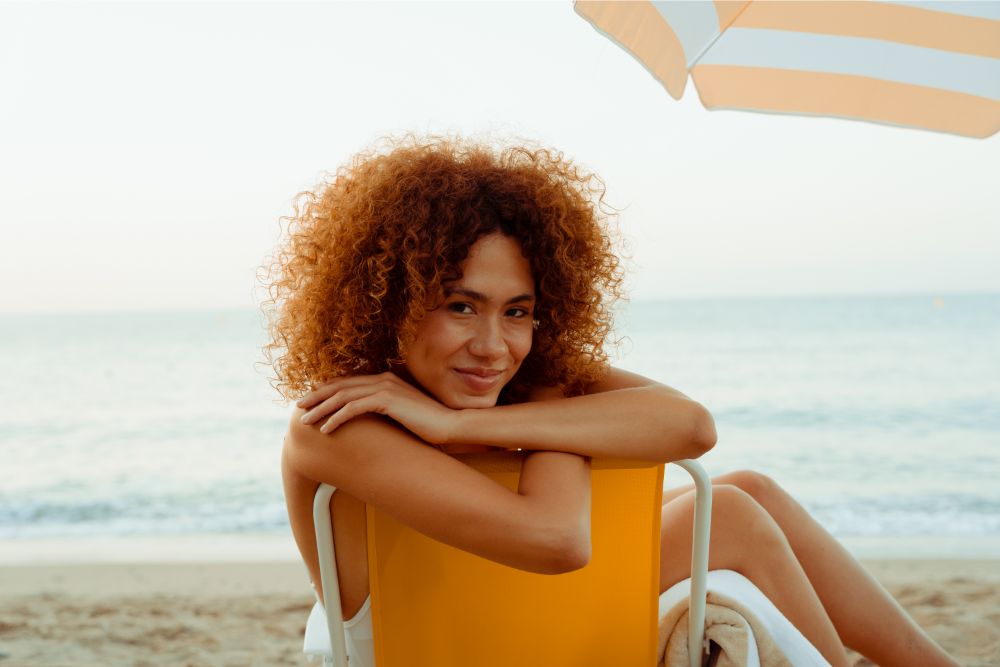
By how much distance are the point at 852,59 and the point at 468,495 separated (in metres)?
2.33

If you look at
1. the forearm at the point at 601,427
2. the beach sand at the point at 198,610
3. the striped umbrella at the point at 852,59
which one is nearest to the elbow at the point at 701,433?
the forearm at the point at 601,427

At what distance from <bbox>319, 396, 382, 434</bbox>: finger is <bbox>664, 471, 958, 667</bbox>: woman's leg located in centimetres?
124

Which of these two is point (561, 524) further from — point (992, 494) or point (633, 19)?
point (992, 494)

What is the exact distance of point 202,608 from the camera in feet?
17.8

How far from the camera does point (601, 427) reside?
174 centimetres

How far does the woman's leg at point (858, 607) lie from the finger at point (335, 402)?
125 cm

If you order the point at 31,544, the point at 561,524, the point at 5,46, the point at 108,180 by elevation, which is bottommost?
the point at 31,544

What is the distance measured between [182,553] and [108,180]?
98.5 ft

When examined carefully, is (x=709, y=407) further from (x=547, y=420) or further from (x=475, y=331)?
(x=547, y=420)

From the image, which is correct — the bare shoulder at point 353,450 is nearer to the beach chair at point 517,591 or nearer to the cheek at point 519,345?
the beach chair at point 517,591

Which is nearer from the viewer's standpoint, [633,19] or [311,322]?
[311,322]

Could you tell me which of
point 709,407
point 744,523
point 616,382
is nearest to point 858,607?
point 744,523

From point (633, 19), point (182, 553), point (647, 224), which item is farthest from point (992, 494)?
point (647, 224)

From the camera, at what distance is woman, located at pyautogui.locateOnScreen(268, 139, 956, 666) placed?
5.33 ft
